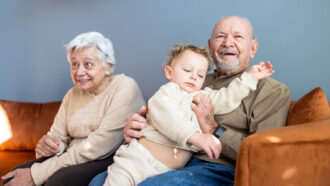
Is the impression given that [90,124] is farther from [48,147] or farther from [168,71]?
[168,71]

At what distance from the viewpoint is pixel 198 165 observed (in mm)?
1488

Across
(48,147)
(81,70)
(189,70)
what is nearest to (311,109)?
(189,70)

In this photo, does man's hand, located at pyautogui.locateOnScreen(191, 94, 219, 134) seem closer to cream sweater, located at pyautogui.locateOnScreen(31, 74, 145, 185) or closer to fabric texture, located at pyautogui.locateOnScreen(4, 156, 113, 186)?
cream sweater, located at pyautogui.locateOnScreen(31, 74, 145, 185)

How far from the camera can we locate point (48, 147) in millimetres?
1930

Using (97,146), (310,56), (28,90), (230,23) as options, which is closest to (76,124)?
(97,146)

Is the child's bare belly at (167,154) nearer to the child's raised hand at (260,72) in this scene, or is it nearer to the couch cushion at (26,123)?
the child's raised hand at (260,72)

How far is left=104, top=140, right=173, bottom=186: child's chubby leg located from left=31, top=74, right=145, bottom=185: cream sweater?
0.46 m

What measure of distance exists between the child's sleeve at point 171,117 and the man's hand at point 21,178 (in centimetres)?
96

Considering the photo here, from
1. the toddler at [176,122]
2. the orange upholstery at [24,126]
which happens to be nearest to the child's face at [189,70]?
the toddler at [176,122]

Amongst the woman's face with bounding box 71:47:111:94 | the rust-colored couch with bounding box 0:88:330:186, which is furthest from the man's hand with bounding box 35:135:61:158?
the rust-colored couch with bounding box 0:88:330:186

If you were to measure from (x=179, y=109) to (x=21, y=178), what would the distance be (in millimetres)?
1151

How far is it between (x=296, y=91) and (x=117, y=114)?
4.62 ft

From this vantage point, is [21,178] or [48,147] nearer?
[21,178]

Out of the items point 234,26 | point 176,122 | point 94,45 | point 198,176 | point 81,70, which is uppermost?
point 234,26
